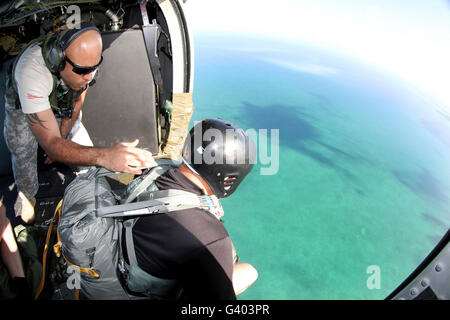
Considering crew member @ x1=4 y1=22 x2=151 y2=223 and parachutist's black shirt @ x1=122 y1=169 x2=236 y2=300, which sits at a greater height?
crew member @ x1=4 y1=22 x2=151 y2=223

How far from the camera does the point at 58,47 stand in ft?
6.11

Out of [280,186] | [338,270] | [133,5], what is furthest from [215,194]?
[280,186]

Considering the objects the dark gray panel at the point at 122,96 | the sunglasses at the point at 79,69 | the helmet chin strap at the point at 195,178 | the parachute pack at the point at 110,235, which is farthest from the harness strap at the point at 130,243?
the dark gray panel at the point at 122,96

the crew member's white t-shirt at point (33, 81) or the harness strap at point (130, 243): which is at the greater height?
the crew member's white t-shirt at point (33, 81)

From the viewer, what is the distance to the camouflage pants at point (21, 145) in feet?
6.61

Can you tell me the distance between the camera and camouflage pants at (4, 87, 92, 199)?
6.61 ft

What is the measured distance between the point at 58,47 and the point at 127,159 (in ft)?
4.29

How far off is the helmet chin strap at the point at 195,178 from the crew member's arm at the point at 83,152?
0.27m

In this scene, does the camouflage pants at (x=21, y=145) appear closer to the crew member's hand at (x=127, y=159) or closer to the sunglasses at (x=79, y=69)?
the sunglasses at (x=79, y=69)

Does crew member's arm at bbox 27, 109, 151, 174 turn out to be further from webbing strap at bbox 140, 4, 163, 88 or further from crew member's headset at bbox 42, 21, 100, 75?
webbing strap at bbox 140, 4, 163, 88

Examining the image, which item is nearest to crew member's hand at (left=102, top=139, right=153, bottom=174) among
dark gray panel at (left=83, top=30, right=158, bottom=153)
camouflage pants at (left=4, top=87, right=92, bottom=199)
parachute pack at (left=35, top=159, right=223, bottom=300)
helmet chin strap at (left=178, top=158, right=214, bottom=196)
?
parachute pack at (left=35, top=159, right=223, bottom=300)

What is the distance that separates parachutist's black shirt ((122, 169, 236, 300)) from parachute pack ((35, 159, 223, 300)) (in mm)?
55

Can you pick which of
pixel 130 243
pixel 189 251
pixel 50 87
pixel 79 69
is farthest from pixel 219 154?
pixel 50 87

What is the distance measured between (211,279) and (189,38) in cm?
346
